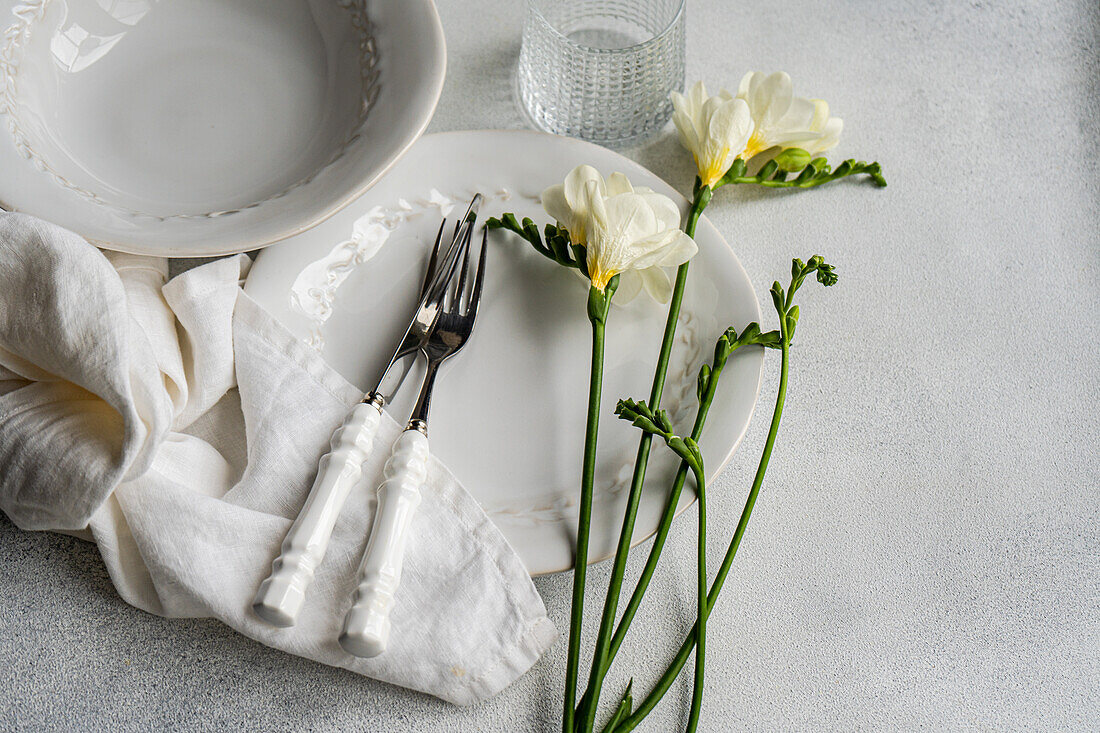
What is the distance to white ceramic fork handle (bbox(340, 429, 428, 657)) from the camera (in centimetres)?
42

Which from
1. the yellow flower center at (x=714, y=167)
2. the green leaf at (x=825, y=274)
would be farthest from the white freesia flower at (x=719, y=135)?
the green leaf at (x=825, y=274)

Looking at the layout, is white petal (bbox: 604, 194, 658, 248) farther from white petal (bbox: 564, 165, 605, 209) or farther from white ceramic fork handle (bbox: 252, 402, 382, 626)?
white ceramic fork handle (bbox: 252, 402, 382, 626)

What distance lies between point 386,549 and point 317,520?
0.04 m

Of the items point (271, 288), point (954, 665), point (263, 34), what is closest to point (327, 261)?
point (271, 288)

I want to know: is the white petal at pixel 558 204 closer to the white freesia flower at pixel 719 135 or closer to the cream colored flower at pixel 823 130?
the white freesia flower at pixel 719 135

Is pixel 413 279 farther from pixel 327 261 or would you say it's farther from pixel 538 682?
pixel 538 682

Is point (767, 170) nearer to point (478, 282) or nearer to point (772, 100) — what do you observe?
point (772, 100)

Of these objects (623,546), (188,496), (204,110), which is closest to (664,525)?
(623,546)

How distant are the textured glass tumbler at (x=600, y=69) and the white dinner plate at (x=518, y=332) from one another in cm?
7

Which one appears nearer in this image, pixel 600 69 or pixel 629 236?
pixel 629 236

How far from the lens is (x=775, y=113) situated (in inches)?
23.3

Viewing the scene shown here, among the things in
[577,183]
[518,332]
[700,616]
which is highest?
[577,183]

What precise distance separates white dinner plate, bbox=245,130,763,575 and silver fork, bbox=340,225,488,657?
0.05ft

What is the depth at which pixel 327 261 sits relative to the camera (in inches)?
21.9
